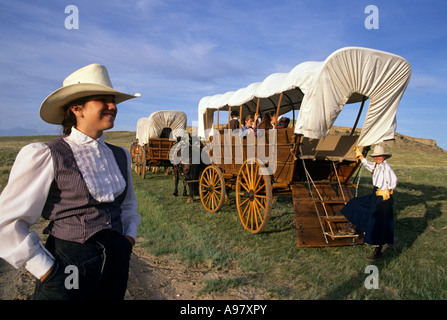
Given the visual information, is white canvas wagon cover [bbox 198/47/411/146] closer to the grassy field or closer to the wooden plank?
the wooden plank

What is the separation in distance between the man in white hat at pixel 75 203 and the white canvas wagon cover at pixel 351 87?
11.0 ft

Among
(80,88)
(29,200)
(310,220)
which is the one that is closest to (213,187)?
(310,220)

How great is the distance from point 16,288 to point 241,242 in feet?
10.6

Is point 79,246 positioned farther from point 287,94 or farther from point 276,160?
point 287,94

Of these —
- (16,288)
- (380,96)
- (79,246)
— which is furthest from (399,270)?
(16,288)

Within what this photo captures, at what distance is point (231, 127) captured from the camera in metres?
7.12

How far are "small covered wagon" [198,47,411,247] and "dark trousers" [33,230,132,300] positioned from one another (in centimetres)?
349

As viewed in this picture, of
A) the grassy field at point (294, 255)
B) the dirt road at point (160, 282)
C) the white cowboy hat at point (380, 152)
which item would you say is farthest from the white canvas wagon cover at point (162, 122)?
the white cowboy hat at point (380, 152)

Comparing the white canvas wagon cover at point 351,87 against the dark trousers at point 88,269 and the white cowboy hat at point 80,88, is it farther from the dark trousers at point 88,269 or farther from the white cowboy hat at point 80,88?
the dark trousers at point 88,269

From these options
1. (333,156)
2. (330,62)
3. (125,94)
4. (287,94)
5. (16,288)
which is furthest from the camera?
(287,94)

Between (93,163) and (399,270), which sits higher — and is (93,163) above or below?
above

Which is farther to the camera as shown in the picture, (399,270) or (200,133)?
(200,133)
